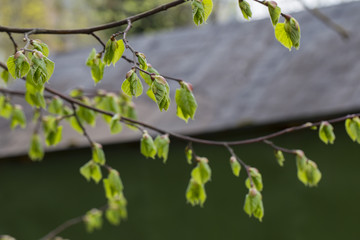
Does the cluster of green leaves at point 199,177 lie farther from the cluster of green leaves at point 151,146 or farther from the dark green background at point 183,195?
the dark green background at point 183,195

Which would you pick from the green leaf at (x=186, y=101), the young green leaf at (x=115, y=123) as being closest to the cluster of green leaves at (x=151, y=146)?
the young green leaf at (x=115, y=123)

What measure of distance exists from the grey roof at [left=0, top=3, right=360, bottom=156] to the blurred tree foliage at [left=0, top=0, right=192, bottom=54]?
5.48 m

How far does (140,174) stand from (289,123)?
145 cm

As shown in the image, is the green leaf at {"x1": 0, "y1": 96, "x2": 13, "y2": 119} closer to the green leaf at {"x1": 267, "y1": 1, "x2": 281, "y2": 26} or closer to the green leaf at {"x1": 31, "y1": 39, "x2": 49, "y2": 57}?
the green leaf at {"x1": 31, "y1": 39, "x2": 49, "y2": 57}

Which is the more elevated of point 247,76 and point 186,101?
point 247,76

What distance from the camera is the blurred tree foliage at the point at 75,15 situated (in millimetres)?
12938

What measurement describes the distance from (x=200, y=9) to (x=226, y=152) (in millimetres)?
2967

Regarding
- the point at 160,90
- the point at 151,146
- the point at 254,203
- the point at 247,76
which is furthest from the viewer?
the point at 247,76

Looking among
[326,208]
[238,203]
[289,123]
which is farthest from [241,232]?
[289,123]

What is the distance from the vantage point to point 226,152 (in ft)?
14.1

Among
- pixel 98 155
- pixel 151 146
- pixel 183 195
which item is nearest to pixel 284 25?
pixel 151 146

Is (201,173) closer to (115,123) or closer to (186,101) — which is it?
(115,123)

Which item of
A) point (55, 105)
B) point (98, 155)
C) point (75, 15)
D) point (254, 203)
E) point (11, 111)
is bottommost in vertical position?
point (254, 203)

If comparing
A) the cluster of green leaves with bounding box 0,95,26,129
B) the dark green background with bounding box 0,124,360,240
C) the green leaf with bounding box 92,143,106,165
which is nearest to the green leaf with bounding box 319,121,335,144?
the green leaf with bounding box 92,143,106,165
